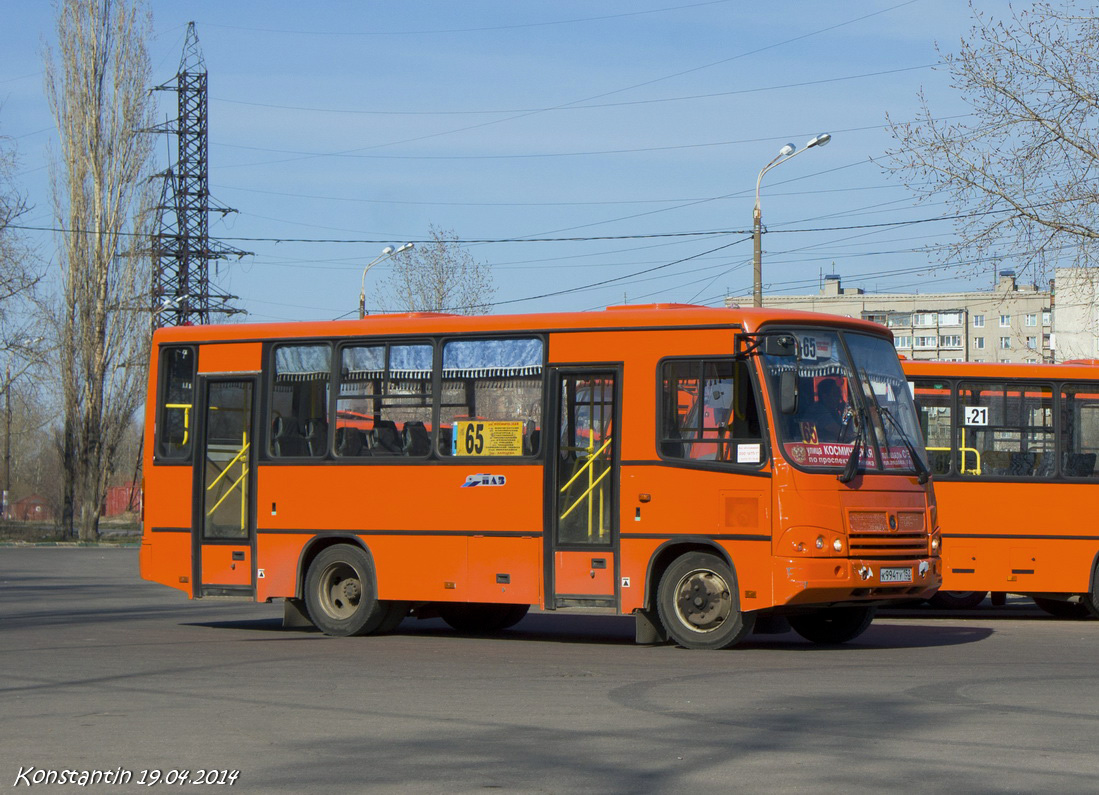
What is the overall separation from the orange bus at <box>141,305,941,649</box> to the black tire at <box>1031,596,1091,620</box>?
5863 mm

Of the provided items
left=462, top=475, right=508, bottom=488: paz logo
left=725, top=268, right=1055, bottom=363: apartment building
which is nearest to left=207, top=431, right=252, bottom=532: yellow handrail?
left=462, top=475, right=508, bottom=488: paz logo

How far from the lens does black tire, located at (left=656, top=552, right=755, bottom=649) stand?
521 inches

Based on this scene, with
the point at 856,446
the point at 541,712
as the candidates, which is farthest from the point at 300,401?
the point at 541,712

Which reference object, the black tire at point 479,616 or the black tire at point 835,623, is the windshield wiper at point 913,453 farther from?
the black tire at point 479,616

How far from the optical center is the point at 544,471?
46.4ft

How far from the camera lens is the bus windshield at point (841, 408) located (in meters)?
13.0

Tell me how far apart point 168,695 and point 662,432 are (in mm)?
5257

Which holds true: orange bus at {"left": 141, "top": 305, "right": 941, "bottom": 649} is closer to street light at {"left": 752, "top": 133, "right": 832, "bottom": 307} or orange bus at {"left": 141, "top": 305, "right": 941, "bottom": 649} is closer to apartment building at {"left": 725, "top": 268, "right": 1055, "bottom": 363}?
street light at {"left": 752, "top": 133, "right": 832, "bottom": 307}

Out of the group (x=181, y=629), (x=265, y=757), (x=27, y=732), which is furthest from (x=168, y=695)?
(x=181, y=629)

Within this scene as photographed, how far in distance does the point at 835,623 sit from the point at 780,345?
3134 millimetres

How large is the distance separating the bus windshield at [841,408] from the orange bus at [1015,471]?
4.54 m

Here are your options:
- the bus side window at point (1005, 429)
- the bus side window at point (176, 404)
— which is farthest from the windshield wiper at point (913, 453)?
the bus side window at point (176, 404)

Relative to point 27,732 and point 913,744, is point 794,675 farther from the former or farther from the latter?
point 27,732

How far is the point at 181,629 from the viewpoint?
16172mm
